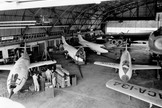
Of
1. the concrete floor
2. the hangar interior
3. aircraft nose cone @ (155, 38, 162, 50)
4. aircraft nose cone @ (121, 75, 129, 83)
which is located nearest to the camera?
the concrete floor

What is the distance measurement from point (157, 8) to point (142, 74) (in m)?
23.6

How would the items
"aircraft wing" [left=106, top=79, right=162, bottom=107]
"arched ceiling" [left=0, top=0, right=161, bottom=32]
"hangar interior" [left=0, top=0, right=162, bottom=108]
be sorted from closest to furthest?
"aircraft wing" [left=106, top=79, right=162, bottom=107] → "hangar interior" [left=0, top=0, right=162, bottom=108] → "arched ceiling" [left=0, top=0, right=161, bottom=32]

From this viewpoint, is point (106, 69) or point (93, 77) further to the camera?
point (106, 69)

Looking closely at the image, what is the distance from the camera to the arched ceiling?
20741 millimetres

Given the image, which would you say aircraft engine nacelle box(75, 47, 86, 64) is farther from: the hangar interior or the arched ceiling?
the arched ceiling

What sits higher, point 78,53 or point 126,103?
point 78,53

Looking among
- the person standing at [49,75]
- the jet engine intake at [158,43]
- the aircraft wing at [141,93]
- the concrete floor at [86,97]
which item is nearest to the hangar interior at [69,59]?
the concrete floor at [86,97]

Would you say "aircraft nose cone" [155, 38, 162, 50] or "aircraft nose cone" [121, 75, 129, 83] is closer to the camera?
"aircraft nose cone" [121, 75, 129, 83]

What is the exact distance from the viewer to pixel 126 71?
10.8 metres

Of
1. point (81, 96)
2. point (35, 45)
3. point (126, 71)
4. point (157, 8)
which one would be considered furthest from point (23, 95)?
point (157, 8)

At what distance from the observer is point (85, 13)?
105 ft

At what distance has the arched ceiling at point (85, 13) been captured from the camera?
68.0ft

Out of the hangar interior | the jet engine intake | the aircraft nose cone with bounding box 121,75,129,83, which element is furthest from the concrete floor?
the jet engine intake

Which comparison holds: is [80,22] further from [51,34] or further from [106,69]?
[106,69]
